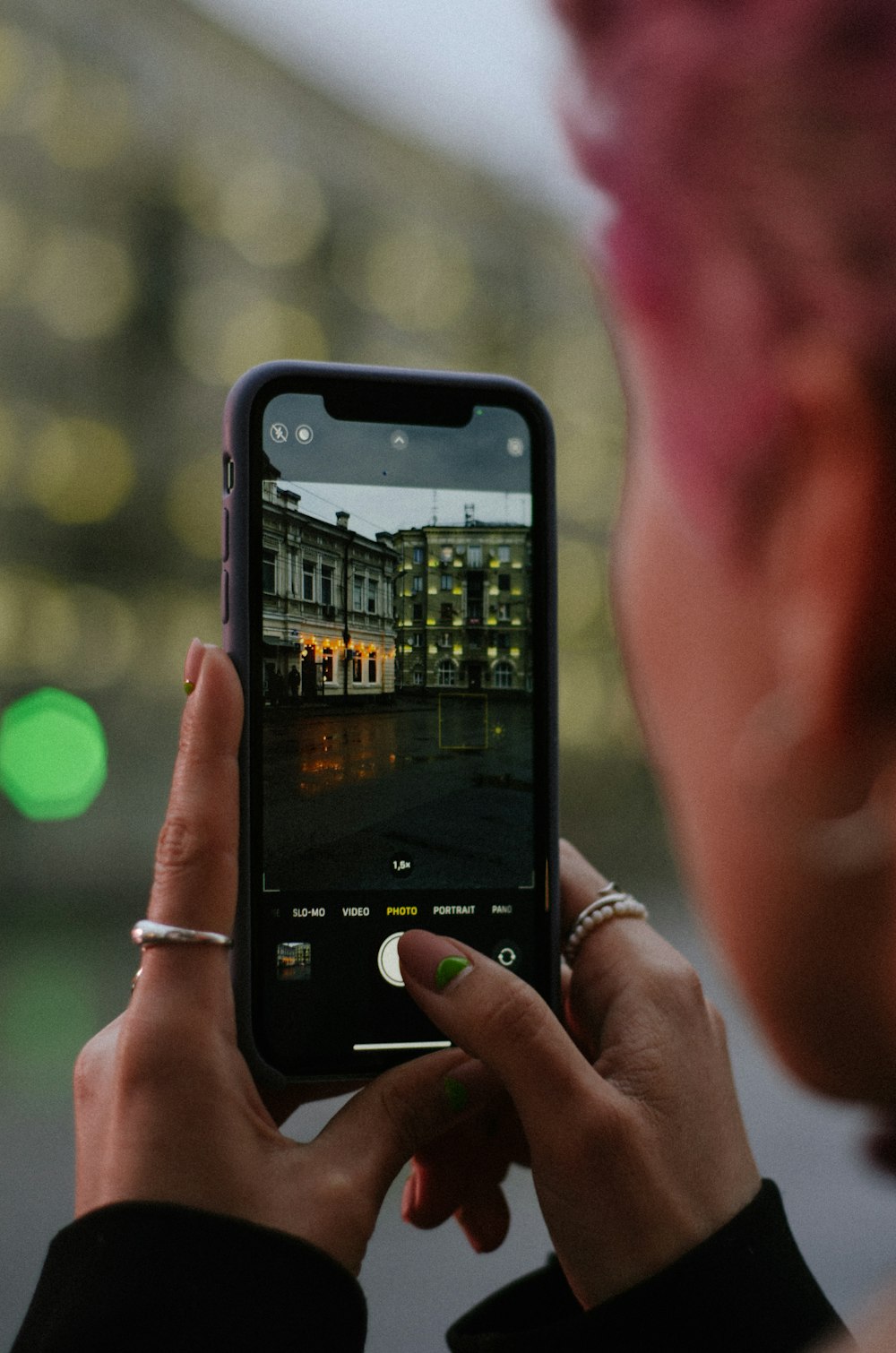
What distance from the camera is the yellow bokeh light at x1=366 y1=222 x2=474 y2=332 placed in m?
7.27

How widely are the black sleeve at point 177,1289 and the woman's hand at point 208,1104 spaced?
1cm

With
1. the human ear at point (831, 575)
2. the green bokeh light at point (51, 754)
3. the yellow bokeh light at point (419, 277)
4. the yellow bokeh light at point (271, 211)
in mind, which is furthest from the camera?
the yellow bokeh light at point (419, 277)

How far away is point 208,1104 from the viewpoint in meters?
0.48

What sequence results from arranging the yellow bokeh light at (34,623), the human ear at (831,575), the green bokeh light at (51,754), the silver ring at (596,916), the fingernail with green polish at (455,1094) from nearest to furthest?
the human ear at (831,575) → the fingernail with green polish at (455,1094) → the silver ring at (596,916) → the green bokeh light at (51,754) → the yellow bokeh light at (34,623)

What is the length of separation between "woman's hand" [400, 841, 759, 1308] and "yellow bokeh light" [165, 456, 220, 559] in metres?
6.47

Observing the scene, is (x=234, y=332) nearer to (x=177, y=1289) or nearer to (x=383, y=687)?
(x=383, y=687)

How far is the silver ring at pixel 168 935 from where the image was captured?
19.2 inches

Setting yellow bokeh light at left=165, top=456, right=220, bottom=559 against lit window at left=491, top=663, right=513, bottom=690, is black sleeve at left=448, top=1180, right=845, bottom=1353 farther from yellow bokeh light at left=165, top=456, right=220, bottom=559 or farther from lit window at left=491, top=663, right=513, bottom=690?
yellow bokeh light at left=165, top=456, right=220, bottom=559

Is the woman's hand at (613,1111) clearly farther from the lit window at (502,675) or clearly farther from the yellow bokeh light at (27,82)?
the yellow bokeh light at (27,82)

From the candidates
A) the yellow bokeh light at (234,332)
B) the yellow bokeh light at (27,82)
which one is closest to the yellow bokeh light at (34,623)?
the yellow bokeh light at (234,332)

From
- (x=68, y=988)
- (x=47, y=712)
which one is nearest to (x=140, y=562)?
(x=47, y=712)

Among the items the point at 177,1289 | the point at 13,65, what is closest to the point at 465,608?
the point at 177,1289

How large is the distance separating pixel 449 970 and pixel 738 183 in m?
0.37

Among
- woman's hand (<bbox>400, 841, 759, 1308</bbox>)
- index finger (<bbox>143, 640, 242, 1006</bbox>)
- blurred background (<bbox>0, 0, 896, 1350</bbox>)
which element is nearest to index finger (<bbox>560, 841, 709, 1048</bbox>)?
woman's hand (<bbox>400, 841, 759, 1308</bbox>)
